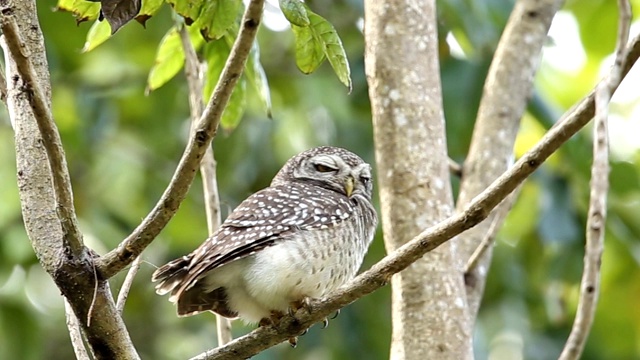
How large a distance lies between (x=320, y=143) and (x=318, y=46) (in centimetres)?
431

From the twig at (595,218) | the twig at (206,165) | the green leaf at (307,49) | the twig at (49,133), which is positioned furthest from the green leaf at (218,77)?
the twig at (595,218)

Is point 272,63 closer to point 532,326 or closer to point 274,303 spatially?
point 532,326

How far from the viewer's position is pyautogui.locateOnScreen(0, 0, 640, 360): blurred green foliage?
5797 millimetres

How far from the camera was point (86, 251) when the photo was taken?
8.36ft

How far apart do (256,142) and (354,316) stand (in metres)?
1.38

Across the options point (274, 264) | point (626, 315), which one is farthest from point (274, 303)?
point (626, 315)

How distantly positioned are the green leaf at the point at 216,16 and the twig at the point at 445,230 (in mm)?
725

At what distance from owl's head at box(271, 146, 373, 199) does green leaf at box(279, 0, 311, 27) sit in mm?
1973

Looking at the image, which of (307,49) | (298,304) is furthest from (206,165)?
(307,49)

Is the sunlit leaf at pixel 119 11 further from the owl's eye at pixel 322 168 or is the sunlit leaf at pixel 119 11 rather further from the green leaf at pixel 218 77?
the owl's eye at pixel 322 168

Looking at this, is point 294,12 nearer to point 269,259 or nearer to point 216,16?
point 216,16

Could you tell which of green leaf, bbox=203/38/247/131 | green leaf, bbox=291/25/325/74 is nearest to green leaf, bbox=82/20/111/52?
green leaf, bbox=203/38/247/131

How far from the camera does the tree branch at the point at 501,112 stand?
4.14 m

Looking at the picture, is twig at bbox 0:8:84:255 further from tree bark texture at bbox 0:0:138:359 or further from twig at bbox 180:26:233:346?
twig at bbox 180:26:233:346
